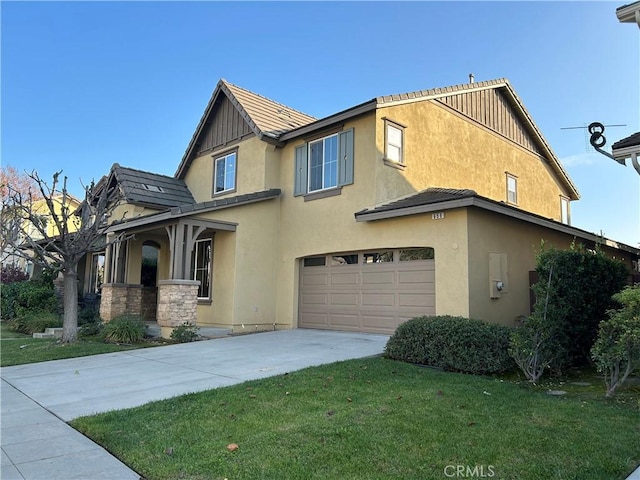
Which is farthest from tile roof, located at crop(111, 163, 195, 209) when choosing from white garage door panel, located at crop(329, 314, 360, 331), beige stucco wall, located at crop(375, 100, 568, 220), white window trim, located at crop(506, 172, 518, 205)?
white window trim, located at crop(506, 172, 518, 205)

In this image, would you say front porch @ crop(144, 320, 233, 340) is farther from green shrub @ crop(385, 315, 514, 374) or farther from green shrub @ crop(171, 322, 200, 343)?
green shrub @ crop(385, 315, 514, 374)

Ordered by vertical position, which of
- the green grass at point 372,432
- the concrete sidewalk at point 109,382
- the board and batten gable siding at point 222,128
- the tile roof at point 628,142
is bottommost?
the concrete sidewalk at point 109,382

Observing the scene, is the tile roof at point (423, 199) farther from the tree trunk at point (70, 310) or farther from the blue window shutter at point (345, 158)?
the tree trunk at point (70, 310)

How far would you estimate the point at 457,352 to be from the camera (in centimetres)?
788

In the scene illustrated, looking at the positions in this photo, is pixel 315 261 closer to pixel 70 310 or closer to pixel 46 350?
pixel 70 310

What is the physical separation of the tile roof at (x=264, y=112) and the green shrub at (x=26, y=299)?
1067 centimetres

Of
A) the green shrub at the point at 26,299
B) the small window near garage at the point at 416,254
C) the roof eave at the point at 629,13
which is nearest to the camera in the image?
the roof eave at the point at 629,13

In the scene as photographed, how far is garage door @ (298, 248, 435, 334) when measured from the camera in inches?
457

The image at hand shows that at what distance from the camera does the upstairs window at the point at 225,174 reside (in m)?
17.2

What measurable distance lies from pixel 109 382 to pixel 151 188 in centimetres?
1222

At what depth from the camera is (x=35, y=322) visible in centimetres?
1541

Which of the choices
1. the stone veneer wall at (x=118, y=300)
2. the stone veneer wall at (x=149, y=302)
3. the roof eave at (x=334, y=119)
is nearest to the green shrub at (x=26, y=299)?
the stone veneer wall at (x=118, y=300)

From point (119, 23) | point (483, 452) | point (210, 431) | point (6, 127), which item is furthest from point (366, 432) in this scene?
point (6, 127)

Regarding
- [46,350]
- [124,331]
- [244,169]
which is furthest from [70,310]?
[244,169]
